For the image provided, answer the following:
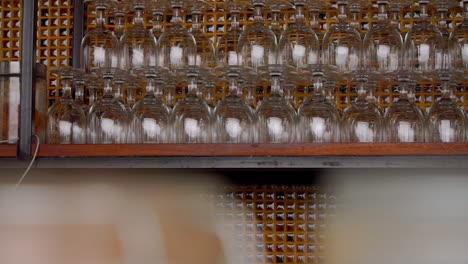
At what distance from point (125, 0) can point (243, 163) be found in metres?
0.63

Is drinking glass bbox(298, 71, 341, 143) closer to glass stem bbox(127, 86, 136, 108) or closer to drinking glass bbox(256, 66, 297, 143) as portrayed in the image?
drinking glass bbox(256, 66, 297, 143)

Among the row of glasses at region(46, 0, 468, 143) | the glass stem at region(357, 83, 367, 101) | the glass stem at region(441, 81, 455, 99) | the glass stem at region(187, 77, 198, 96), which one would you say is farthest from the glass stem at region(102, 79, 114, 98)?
the glass stem at region(441, 81, 455, 99)

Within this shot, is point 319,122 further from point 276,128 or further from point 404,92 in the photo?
point 404,92

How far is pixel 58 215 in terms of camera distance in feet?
8.14

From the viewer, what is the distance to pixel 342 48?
208cm

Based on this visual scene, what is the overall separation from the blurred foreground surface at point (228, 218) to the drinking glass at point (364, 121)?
0.71 ft

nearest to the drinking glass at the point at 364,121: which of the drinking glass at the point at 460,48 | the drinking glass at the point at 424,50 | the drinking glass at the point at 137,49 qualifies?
the drinking glass at the point at 424,50

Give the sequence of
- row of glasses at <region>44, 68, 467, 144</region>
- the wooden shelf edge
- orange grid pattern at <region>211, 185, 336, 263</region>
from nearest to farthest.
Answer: the wooden shelf edge, row of glasses at <region>44, 68, 467, 144</region>, orange grid pattern at <region>211, 185, 336, 263</region>

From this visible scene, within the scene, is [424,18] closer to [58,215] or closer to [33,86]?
[33,86]

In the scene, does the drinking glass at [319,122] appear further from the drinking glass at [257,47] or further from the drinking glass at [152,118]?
the drinking glass at [152,118]

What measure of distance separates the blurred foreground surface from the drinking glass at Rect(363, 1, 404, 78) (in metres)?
0.32

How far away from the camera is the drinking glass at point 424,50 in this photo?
2037 millimetres

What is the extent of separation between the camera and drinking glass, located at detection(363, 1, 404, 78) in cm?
205

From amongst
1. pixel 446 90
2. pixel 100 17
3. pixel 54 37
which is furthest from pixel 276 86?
pixel 54 37
